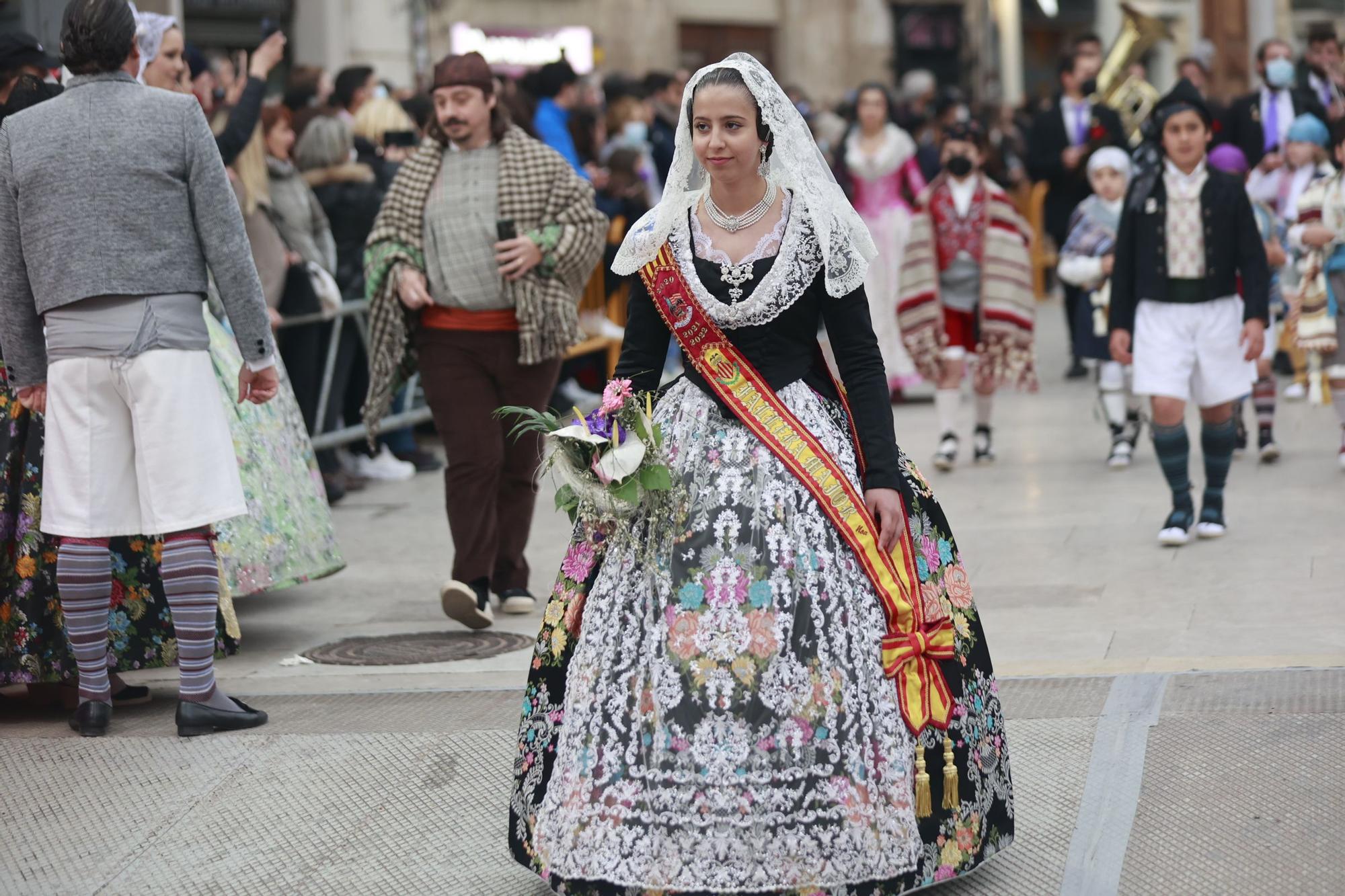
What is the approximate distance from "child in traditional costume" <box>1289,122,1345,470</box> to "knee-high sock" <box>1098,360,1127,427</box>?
45.3 inches

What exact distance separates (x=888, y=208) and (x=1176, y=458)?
5.38m

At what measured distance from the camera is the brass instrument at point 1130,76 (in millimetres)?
14477

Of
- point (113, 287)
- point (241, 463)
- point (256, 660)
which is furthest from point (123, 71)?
point (256, 660)

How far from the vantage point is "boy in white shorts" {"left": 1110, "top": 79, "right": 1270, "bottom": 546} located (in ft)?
25.3

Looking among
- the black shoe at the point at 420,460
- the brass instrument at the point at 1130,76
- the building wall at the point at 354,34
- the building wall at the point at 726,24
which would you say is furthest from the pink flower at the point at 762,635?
the building wall at the point at 726,24

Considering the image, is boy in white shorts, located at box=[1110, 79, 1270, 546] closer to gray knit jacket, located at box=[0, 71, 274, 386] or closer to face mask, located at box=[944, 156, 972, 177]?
face mask, located at box=[944, 156, 972, 177]

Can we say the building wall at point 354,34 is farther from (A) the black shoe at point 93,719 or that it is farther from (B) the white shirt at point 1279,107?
(A) the black shoe at point 93,719

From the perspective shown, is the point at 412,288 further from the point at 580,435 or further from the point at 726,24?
the point at 726,24

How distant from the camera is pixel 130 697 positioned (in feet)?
19.5

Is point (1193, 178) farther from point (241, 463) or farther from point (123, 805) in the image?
point (123, 805)

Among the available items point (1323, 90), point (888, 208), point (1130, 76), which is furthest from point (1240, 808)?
point (1130, 76)

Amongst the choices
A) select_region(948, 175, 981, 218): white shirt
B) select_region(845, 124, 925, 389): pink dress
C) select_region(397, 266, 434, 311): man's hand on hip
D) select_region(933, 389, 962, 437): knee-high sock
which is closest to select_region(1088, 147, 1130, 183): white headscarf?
select_region(948, 175, 981, 218): white shirt

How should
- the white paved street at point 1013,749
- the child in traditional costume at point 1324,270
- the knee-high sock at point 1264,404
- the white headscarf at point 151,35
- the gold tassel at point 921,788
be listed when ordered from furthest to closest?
1. the knee-high sock at point 1264,404
2. the child in traditional costume at point 1324,270
3. the white headscarf at point 151,35
4. the white paved street at point 1013,749
5. the gold tassel at point 921,788

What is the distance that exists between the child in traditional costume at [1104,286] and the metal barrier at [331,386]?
11.7 feet
